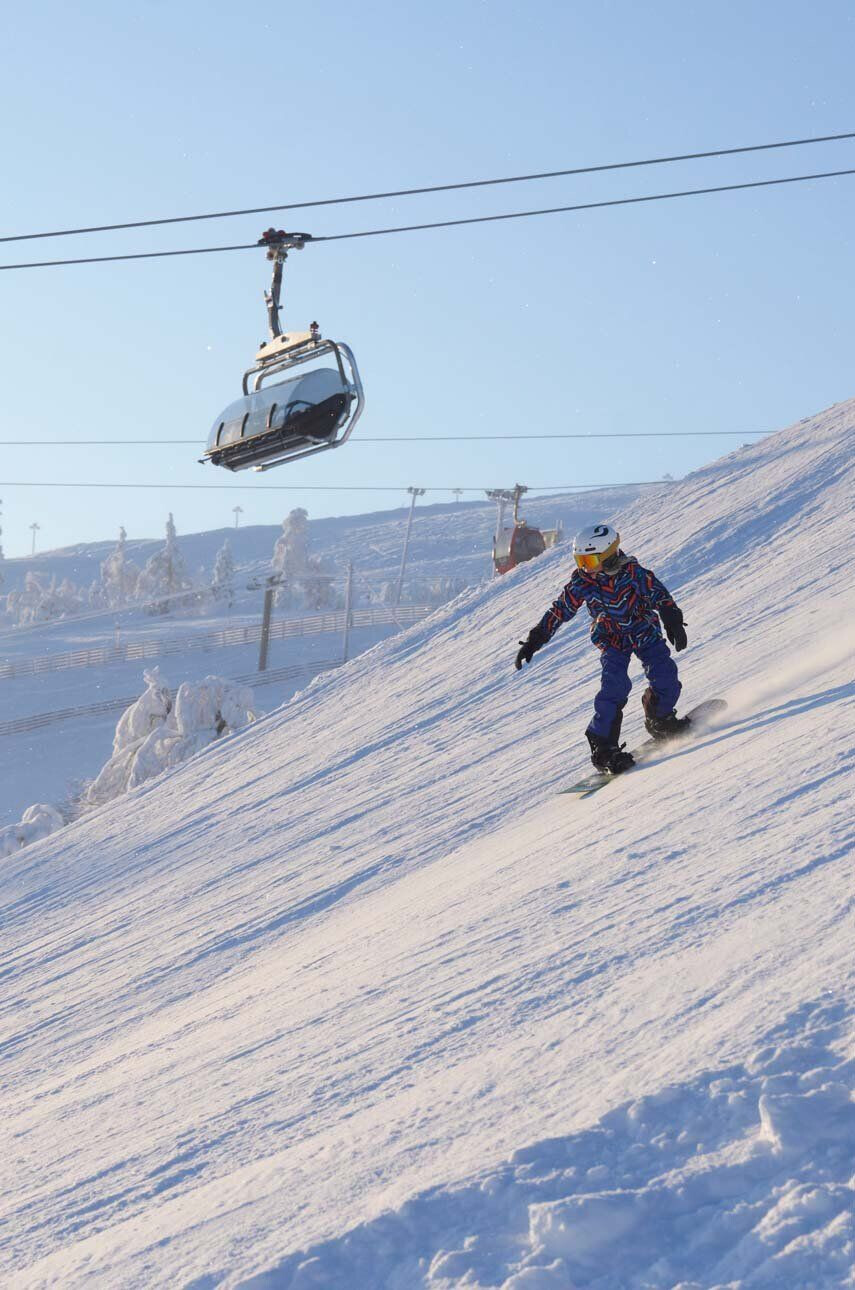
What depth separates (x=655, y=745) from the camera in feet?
26.9

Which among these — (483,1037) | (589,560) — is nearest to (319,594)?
(589,560)

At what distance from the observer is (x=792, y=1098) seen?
286 centimetres

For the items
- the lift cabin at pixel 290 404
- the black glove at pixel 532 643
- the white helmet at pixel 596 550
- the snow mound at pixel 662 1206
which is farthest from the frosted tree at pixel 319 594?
the snow mound at pixel 662 1206

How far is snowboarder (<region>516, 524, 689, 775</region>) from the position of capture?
8.01 meters

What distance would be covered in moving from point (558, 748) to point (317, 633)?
1798 inches

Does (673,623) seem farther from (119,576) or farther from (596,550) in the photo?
(119,576)

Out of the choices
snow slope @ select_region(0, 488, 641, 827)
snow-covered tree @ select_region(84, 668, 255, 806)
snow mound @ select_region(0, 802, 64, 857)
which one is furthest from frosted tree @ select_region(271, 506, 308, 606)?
snow mound @ select_region(0, 802, 64, 857)

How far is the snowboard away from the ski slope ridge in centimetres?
27

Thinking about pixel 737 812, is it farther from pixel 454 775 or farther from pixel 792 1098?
pixel 454 775

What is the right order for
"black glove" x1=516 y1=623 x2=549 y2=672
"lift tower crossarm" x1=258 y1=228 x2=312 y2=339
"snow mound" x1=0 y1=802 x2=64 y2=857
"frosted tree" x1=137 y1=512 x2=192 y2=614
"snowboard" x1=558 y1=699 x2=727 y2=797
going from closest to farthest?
1. "snowboard" x1=558 y1=699 x2=727 y2=797
2. "black glove" x1=516 y1=623 x2=549 y2=672
3. "lift tower crossarm" x1=258 y1=228 x2=312 y2=339
4. "snow mound" x1=0 y1=802 x2=64 y2=857
5. "frosted tree" x1=137 y1=512 x2=192 y2=614

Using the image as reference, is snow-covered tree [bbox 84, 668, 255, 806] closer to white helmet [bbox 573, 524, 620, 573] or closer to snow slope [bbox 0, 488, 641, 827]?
snow slope [bbox 0, 488, 641, 827]

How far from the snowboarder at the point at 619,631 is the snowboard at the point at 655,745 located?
58 millimetres

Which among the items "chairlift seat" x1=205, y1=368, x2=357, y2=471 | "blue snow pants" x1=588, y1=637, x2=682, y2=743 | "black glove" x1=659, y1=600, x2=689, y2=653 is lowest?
"blue snow pants" x1=588, y1=637, x2=682, y2=743

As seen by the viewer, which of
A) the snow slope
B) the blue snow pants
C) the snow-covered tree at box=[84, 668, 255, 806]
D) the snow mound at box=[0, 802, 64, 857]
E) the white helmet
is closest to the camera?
the white helmet
